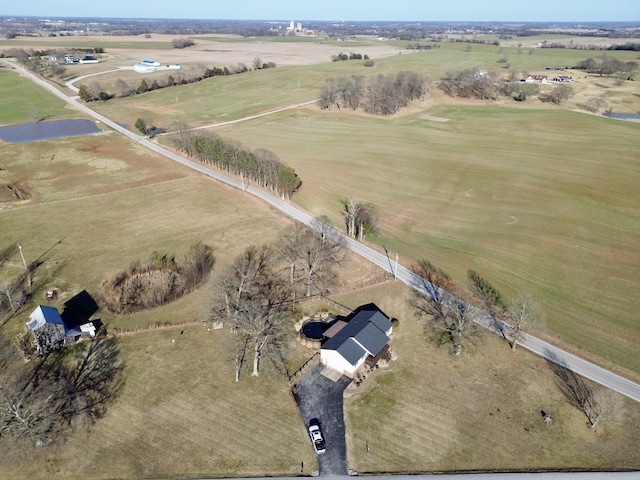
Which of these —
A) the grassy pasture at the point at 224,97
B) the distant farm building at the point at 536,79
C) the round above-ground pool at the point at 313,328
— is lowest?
the grassy pasture at the point at 224,97

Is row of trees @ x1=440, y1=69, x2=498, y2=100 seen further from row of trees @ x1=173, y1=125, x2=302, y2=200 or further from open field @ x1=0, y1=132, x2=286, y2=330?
open field @ x1=0, y1=132, x2=286, y2=330

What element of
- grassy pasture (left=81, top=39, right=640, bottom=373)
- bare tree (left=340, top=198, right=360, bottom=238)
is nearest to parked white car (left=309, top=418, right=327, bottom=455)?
grassy pasture (left=81, top=39, right=640, bottom=373)

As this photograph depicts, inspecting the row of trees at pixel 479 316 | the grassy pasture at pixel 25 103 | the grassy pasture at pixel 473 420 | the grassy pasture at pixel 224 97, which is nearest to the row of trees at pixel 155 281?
the grassy pasture at pixel 473 420

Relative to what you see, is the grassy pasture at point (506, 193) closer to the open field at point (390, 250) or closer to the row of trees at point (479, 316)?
the open field at point (390, 250)

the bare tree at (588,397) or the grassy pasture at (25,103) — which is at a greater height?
the bare tree at (588,397)

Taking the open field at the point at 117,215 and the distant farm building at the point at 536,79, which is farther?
the distant farm building at the point at 536,79

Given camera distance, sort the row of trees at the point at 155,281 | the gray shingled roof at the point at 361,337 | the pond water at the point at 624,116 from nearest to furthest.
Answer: the gray shingled roof at the point at 361,337
the row of trees at the point at 155,281
the pond water at the point at 624,116
